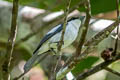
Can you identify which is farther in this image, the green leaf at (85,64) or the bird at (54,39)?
the green leaf at (85,64)

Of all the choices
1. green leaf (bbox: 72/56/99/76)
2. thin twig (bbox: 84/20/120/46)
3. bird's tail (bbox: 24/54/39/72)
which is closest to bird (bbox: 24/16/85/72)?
bird's tail (bbox: 24/54/39/72)

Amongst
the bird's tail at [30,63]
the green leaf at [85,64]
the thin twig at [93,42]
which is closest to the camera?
the thin twig at [93,42]

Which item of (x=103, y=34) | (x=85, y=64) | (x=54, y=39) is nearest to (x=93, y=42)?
(x=103, y=34)

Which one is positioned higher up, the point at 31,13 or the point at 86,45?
the point at 86,45

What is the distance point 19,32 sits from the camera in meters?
3.05

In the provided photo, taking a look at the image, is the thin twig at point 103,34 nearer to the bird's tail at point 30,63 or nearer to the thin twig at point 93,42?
the thin twig at point 93,42

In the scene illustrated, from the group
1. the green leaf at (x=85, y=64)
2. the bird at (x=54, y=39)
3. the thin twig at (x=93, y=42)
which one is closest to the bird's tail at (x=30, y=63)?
the bird at (x=54, y=39)

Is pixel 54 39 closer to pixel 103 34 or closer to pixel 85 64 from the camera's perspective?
pixel 103 34

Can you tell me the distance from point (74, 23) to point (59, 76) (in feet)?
1.14

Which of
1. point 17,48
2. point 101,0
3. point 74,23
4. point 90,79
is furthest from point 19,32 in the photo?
A: point 74,23

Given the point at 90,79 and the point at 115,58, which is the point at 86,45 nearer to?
the point at 115,58

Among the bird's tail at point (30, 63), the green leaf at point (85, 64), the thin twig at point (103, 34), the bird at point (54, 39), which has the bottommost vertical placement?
the green leaf at point (85, 64)

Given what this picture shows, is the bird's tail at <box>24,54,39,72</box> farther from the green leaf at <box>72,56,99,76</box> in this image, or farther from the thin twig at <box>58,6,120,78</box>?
the green leaf at <box>72,56,99,76</box>

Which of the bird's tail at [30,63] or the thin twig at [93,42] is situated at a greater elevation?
the thin twig at [93,42]
